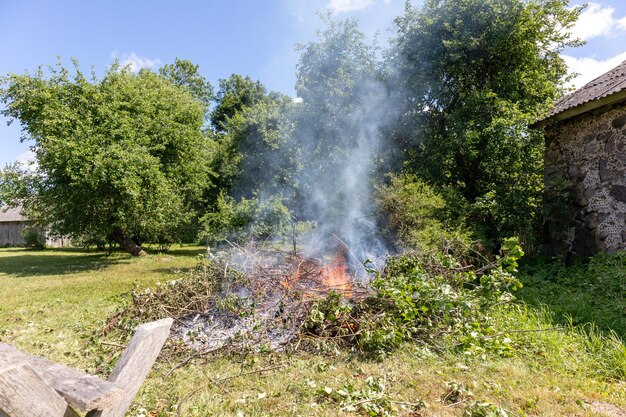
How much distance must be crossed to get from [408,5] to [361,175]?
4.32 metres

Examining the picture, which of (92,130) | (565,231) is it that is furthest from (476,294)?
(92,130)

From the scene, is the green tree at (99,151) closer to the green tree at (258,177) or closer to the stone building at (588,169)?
the green tree at (258,177)

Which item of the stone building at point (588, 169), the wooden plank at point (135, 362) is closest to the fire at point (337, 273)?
the wooden plank at point (135, 362)

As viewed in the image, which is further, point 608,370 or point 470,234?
point 470,234

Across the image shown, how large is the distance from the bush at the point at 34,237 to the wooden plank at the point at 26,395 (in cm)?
2872

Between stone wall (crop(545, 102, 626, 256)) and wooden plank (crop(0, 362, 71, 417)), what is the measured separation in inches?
329

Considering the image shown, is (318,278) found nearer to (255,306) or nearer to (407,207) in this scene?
(255,306)

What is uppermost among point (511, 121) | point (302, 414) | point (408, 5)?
point (408, 5)

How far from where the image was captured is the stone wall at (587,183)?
6.91 meters

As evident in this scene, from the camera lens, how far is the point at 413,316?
4402 mm

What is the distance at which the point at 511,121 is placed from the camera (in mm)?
7762

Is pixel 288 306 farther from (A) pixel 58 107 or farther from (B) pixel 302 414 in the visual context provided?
(A) pixel 58 107

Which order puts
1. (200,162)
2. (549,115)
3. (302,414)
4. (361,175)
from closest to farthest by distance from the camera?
(302,414)
(549,115)
(361,175)
(200,162)

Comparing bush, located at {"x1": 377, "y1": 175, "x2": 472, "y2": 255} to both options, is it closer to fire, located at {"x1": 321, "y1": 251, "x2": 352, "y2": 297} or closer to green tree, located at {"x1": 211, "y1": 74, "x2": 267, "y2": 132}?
fire, located at {"x1": 321, "y1": 251, "x2": 352, "y2": 297}
